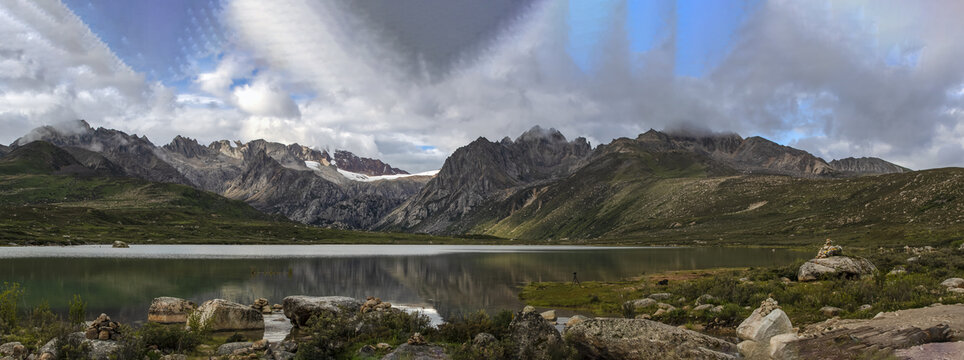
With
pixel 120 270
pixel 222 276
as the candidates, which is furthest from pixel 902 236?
pixel 120 270

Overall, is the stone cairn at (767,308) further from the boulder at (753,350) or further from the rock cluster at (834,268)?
the rock cluster at (834,268)

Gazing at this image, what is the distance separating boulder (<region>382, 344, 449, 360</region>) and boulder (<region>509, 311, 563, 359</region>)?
10.0ft

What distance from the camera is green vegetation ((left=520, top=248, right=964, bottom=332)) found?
27.7 metres

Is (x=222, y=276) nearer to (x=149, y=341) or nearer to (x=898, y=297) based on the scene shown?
(x=149, y=341)

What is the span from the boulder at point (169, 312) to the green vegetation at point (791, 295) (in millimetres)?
28148

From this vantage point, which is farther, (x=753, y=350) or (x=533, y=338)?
(x=753, y=350)

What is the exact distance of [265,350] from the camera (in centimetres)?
2367

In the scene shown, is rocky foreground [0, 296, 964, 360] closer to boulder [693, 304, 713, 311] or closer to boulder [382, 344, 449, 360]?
boulder [382, 344, 449, 360]

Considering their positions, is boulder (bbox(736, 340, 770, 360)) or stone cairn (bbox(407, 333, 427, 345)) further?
stone cairn (bbox(407, 333, 427, 345))

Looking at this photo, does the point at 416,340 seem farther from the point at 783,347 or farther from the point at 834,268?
the point at 834,268

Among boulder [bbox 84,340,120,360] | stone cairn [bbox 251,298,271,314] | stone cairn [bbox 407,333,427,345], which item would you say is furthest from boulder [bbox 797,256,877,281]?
boulder [bbox 84,340,120,360]

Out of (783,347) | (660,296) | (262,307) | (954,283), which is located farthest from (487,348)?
(954,283)

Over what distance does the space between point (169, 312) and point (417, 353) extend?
24.5 meters

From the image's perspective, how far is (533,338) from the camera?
21.0 meters
